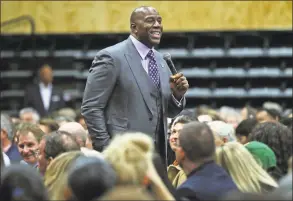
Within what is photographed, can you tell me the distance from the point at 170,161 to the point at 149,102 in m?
1.23

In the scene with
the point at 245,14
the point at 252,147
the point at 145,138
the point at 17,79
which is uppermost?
the point at 145,138

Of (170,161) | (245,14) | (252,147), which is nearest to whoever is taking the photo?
(252,147)

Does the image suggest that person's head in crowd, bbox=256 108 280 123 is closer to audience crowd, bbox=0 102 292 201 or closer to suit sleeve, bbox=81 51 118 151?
audience crowd, bbox=0 102 292 201

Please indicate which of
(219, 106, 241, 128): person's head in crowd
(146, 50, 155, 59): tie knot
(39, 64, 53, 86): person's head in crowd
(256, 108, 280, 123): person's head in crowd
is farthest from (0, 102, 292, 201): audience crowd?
(39, 64, 53, 86): person's head in crowd

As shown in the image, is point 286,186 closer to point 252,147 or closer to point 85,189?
point 85,189

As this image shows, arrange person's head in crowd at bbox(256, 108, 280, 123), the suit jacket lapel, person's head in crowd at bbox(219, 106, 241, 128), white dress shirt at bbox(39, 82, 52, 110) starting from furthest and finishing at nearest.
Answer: white dress shirt at bbox(39, 82, 52, 110)
person's head in crowd at bbox(219, 106, 241, 128)
person's head in crowd at bbox(256, 108, 280, 123)
the suit jacket lapel

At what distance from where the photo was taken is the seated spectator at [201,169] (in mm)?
5801

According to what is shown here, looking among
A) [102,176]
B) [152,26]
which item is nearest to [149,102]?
[152,26]

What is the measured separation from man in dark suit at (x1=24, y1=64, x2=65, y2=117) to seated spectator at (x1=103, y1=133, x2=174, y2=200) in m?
10.7

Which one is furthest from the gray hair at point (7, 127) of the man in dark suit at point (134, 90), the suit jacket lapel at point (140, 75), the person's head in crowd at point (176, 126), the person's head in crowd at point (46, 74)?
Result: the person's head in crowd at point (46, 74)

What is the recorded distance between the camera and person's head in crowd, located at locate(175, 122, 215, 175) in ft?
19.2

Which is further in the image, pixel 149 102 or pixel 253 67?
pixel 253 67

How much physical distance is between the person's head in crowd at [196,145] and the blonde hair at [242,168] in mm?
394

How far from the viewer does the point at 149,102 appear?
760 centimetres
